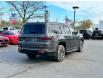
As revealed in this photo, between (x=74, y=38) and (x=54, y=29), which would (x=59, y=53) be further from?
(x=74, y=38)

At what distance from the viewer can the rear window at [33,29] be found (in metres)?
10.2

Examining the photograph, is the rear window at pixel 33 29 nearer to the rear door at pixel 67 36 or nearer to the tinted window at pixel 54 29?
the tinted window at pixel 54 29

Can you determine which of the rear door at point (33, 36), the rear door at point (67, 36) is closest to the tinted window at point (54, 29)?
the rear door at point (33, 36)

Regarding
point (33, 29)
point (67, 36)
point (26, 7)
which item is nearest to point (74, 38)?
point (67, 36)

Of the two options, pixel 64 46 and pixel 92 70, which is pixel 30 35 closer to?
pixel 64 46

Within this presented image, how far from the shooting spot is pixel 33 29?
10.4m

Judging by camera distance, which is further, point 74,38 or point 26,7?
point 26,7

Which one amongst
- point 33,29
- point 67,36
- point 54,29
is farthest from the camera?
point 67,36

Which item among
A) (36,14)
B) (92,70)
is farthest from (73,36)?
(36,14)

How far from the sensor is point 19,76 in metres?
7.59

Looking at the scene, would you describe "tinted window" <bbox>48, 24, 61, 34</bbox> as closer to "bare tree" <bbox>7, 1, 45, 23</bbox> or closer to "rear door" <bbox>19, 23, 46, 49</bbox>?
"rear door" <bbox>19, 23, 46, 49</bbox>

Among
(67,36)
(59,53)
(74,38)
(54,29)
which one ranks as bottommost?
(59,53)

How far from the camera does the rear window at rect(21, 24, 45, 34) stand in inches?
400

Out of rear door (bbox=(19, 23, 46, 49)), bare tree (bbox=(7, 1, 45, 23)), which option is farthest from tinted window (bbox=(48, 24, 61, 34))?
bare tree (bbox=(7, 1, 45, 23))
